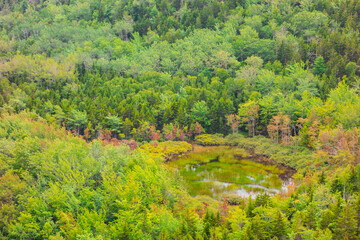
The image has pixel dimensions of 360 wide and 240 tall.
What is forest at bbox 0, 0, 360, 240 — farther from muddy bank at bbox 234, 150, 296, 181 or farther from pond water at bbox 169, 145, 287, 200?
pond water at bbox 169, 145, 287, 200

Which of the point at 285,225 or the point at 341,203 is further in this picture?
the point at 341,203

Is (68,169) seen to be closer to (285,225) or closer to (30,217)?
(30,217)

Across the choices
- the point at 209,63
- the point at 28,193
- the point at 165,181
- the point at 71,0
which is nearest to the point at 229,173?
the point at 165,181

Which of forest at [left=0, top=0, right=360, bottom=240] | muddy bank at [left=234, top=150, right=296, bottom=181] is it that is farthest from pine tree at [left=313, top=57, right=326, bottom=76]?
muddy bank at [left=234, top=150, right=296, bottom=181]

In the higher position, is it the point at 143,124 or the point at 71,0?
the point at 71,0

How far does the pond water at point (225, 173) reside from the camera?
44.1 meters

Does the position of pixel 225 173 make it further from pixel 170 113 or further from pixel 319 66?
pixel 319 66

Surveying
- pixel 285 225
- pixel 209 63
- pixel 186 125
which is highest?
pixel 285 225

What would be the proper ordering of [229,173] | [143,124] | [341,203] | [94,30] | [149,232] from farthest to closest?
1. [94,30]
2. [143,124]
3. [229,173]
4. [149,232]
5. [341,203]

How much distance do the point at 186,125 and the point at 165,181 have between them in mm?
39426

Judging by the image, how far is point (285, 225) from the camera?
2592 cm

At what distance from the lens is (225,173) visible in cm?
5188

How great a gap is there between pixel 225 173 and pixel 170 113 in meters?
25.5

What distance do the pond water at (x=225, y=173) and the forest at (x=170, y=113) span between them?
3047mm
